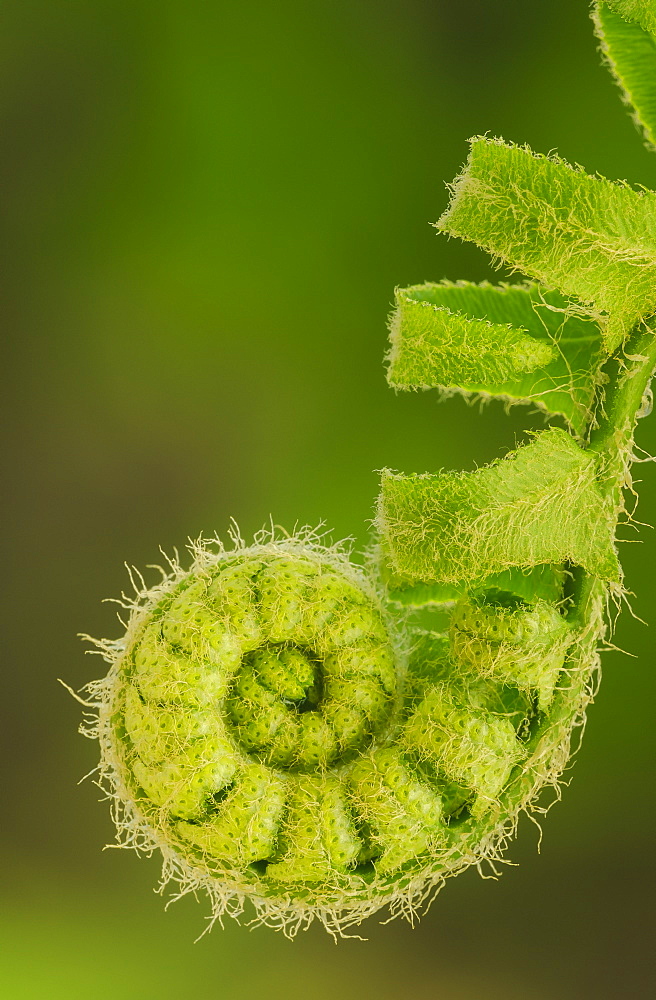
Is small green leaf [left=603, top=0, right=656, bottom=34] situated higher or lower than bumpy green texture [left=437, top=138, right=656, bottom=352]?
higher

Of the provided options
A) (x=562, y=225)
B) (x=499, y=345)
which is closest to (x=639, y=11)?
(x=562, y=225)

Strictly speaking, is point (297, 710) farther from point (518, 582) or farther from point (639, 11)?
point (639, 11)

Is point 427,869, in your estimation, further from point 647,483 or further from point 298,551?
point 647,483

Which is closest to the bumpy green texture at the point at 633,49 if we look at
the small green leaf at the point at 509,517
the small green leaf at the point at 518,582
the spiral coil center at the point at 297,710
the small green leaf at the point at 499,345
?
the small green leaf at the point at 499,345

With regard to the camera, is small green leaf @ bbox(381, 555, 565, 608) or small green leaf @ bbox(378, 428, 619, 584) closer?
small green leaf @ bbox(378, 428, 619, 584)

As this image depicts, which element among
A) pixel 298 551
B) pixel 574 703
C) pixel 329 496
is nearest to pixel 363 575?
pixel 298 551

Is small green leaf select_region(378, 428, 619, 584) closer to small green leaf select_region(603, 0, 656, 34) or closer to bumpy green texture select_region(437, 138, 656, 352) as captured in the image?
bumpy green texture select_region(437, 138, 656, 352)

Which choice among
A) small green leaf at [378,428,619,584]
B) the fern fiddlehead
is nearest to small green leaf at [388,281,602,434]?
the fern fiddlehead
